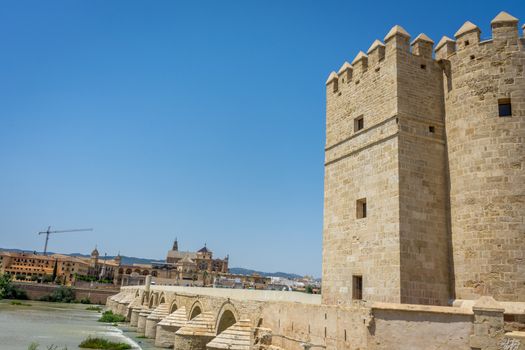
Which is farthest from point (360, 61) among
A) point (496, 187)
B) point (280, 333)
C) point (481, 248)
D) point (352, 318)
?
point (280, 333)

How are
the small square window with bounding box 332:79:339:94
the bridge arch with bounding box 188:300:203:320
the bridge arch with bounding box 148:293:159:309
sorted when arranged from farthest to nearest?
the bridge arch with bounding box 148:293:159:309, the bridge arch with bounding box 188:300:203:320, the small square window with bounding box 332:79:339:94

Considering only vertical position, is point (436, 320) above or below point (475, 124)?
below

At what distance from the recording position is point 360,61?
39.7 feet

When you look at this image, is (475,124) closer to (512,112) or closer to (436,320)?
(512,112)

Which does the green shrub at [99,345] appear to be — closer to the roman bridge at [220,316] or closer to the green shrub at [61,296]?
the roman bridge at [220,316]

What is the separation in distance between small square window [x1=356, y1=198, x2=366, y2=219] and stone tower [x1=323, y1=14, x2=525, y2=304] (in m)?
0.03

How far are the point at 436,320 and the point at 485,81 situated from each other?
227 inches

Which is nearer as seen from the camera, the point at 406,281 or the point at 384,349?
the point at 384,349

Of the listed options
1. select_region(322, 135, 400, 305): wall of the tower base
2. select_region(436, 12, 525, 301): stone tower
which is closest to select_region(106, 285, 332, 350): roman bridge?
select_region(322, 135, 400, 305): wall of the tower base

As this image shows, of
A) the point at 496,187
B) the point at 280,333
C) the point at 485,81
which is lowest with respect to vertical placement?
the point at 280,333

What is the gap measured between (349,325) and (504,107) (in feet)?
19.8

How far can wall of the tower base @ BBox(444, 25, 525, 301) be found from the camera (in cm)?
929

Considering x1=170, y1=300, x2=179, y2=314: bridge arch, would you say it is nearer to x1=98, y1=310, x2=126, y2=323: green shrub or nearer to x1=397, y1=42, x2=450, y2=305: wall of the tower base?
x1=98, y1=310, x2=126, y2=323: green shrub

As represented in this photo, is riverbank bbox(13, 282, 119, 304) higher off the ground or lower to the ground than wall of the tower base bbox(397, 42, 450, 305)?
lower
